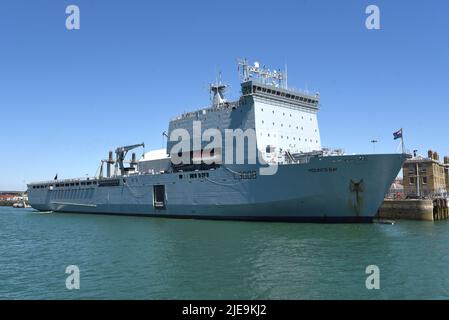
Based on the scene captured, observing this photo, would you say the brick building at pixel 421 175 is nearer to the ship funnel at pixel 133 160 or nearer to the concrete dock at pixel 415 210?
the concrete dock at pixel 415 210

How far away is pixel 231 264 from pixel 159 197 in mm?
22249

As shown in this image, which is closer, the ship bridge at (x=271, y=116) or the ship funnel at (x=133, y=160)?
the ship bridge at (x=271, y=116)

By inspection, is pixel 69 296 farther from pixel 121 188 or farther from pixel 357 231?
pixel 121 188

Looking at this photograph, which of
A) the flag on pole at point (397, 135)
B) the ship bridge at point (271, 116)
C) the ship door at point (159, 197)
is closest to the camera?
the flag on pole at point (397, 135)

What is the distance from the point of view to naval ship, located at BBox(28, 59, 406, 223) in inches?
973

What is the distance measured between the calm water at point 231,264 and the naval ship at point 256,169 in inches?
120

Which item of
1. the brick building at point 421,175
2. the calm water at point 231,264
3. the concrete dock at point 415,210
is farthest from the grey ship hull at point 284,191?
the brick building at point 421,175

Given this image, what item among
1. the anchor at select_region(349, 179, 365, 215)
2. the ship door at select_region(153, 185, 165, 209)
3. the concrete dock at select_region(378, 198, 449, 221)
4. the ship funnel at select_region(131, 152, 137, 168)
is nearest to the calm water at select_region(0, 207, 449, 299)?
the anchor at select_region(349, 179, 365, 215)

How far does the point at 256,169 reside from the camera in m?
27.4

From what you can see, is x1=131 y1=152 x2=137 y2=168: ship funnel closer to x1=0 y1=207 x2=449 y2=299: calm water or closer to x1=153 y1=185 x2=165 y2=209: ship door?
x1=153 y1=185 x2=165 y2=209: ship door

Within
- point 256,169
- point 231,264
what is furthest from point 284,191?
point 231,264

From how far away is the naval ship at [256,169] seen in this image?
81.1 feet

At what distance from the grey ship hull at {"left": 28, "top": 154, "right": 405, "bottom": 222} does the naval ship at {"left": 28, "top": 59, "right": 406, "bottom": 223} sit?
60mm

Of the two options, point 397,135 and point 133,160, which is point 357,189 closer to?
point 397,135
